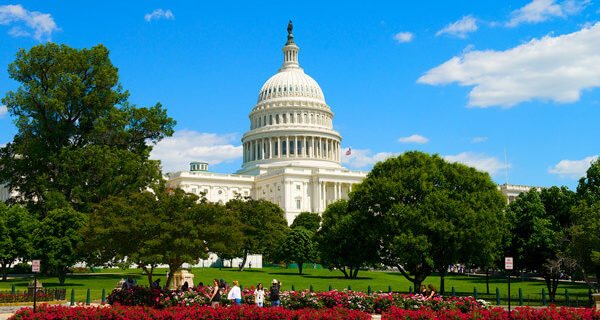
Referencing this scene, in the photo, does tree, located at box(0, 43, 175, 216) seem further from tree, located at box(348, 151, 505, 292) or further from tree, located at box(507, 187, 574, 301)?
tree, located at box(507, 187, 574, 301)

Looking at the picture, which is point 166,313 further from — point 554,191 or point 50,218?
point 554,191

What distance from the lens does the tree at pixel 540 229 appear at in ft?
153

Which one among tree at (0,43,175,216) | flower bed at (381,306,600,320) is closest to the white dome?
tree at (0,43,175,216)

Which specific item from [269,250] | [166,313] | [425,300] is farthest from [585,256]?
[269,250]

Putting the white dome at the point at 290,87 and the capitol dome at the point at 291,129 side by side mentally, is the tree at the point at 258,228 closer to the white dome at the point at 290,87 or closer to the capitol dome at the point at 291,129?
the capitol dome at the point at 291,129

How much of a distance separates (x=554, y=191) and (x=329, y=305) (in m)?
29.2

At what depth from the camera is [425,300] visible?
28.9 meters

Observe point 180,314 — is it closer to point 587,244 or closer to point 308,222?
point 587,244

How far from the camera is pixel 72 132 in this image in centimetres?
6031

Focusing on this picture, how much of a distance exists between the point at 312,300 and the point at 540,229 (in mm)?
24473

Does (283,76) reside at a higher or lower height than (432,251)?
higher

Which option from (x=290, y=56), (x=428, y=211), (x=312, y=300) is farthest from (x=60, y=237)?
(x=290, y=56)

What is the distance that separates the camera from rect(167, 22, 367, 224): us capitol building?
135750 millimetres

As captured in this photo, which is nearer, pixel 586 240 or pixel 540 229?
pixel 586 240
